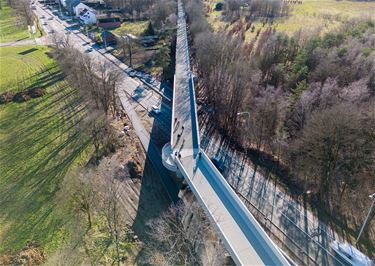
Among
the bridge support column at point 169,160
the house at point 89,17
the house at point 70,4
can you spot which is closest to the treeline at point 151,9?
the house at point 70,4

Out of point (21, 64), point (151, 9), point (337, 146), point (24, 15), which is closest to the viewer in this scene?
point (337, 146)

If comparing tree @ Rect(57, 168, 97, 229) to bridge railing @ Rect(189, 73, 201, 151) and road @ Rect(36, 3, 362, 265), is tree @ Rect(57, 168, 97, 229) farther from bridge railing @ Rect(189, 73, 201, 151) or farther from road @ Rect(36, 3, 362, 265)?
bridge railing @ Rect(189, 73, 201, 151)

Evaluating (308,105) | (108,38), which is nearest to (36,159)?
(308,105)

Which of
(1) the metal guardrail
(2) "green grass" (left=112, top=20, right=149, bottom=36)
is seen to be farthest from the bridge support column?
(2) "green grass" (left=112, top=20, right=149, bottom=36)

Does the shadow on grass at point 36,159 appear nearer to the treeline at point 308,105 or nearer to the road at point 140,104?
the road at point 140,104

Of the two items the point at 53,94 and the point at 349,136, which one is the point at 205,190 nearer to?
the point at 349,136

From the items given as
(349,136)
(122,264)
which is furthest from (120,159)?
(349,136)

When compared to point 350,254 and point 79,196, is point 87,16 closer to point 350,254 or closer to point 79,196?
point 79,196
